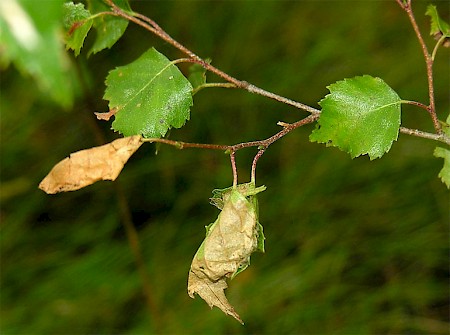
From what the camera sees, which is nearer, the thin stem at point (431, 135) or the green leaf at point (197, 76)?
the thin stem at point (431, 135)

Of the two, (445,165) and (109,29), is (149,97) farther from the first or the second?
(445,165)

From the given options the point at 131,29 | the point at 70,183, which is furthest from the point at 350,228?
the point at 70,183

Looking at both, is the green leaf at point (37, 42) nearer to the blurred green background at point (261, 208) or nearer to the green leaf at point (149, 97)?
the green leaf at point (149, 97)

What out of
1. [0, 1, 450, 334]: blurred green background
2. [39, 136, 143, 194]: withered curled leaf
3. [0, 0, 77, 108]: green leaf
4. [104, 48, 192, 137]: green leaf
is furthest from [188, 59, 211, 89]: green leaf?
[0, 1, 450, 334]: blurred green background

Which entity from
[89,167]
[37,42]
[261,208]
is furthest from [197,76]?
[261,208]

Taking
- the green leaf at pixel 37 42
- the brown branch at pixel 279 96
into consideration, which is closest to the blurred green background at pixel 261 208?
the brown branch at pixel 279 96

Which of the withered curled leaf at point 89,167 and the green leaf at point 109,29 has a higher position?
the green leaf at point 109,29

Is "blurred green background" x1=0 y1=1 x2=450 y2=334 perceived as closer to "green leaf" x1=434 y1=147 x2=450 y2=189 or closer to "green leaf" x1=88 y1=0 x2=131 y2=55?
"green leaf" x1=88 y1=0 x2=131 y2=55
